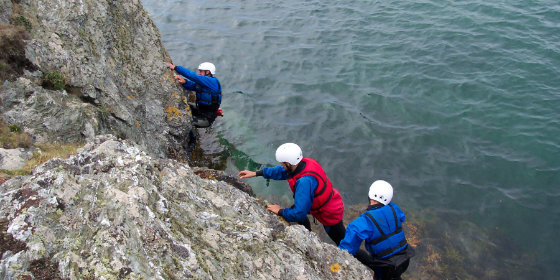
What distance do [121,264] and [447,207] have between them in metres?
9.63

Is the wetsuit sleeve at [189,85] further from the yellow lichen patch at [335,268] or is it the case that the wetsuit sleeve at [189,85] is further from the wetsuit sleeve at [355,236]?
the yellow lichen patch at [335,268]

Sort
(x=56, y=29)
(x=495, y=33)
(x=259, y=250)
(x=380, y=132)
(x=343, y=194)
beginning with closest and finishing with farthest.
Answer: (x=259, y=250) → (x=56, y=29) → (x=343, y=194) → (x=380, y=132) → (x=495, y=33)

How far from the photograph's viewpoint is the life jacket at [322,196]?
26.0 ft

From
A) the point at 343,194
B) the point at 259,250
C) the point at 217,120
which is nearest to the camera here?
the point at 259,250

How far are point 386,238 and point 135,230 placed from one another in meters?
4.58

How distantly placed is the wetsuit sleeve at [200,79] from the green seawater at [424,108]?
251cm

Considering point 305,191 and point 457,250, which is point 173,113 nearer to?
point 305,191

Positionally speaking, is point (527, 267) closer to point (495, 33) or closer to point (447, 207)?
point (447, 207)

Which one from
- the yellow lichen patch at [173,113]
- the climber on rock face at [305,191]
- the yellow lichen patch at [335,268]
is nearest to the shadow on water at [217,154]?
the yellow lichen patch at [173,113]

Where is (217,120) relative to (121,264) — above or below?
below

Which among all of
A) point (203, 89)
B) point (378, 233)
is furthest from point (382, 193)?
point (203, 89)

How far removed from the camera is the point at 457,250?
9.88 meters

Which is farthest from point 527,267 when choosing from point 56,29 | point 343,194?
point 56,29

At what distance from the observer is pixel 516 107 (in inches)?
533
